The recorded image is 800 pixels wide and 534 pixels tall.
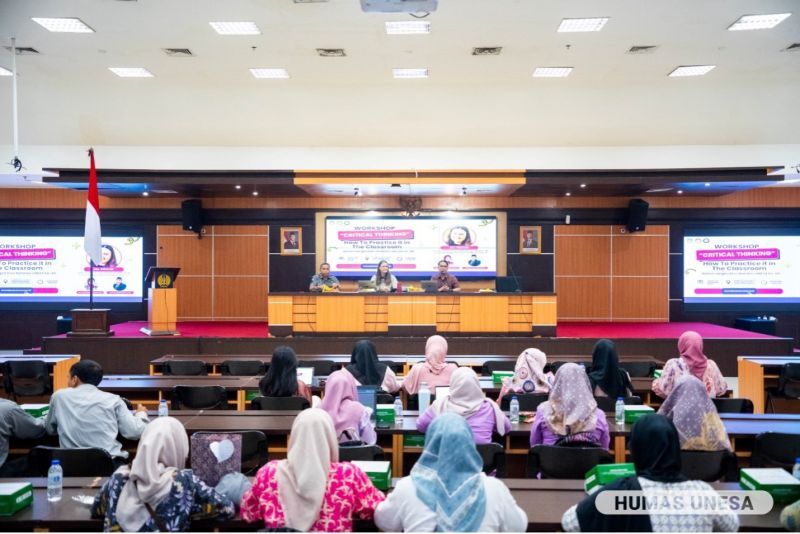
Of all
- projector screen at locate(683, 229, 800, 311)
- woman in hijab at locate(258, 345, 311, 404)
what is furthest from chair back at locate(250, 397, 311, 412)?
projector screen at locate(683, 229, 800, 311)

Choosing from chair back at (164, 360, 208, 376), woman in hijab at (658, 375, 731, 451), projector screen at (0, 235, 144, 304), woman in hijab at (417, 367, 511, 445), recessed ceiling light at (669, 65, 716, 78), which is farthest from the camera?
projector screen at (0, 235, 144, 304)

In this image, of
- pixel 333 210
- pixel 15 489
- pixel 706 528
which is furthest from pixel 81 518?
pixel 333 210

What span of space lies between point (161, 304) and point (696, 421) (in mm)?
9205

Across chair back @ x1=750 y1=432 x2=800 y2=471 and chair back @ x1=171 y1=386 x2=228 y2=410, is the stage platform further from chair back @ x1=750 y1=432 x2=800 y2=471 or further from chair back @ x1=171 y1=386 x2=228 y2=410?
chair back @ x1=750 y1=432 x2=800 y2=471

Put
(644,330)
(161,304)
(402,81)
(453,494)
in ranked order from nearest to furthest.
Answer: (453,494) → (402,81) → (161,304) → (644,330)

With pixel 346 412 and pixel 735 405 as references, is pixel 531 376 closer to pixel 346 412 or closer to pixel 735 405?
pixel 735 405

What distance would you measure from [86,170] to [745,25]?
1083 centimetres

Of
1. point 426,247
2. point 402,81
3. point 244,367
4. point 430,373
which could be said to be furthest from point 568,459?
point 426,247

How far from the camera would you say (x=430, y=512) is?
7.50 feet

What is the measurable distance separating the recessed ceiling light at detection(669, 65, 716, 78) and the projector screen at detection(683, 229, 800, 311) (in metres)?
4.73

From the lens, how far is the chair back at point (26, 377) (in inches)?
279

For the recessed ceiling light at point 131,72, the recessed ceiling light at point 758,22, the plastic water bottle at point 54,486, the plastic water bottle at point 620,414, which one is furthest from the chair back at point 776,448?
the recessed ceiling light at point 131,72

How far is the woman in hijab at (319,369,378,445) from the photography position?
380cm

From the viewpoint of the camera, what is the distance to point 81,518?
266 centimetres
